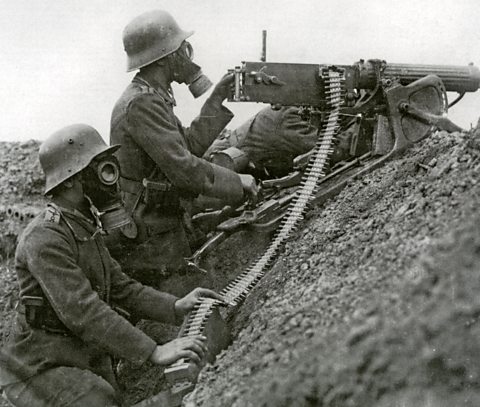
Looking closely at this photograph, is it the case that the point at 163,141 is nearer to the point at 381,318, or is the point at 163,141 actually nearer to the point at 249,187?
the point at 249,187

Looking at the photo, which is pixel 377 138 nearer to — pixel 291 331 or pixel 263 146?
pixel 263 146

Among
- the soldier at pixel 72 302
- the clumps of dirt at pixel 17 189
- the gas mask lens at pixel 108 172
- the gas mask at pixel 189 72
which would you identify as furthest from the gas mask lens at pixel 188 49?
the clumps of dirt at pixel 17 189

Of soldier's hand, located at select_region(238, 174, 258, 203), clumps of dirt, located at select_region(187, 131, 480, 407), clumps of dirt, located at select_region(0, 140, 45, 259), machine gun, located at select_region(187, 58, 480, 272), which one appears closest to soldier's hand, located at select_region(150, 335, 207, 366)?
clumps of dirt, located at select_region(187, 131, 480, 407)

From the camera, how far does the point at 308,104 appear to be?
697cm

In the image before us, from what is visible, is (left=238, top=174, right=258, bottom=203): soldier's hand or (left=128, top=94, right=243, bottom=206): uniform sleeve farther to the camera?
(left=238, top=174, right=258, bottom=203): soldier's hand

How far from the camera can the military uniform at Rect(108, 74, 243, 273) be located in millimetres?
6133

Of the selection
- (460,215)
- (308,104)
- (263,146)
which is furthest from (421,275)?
(263,146)

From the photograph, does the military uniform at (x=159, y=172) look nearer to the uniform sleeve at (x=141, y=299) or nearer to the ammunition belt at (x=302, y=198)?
the ammunition belt at (x=302, y=198)

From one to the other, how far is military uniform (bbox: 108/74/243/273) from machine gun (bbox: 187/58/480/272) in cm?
32

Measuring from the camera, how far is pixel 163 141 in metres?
6.09

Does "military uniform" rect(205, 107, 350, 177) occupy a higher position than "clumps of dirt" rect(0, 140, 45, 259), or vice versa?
"military uniform" rect(205, 107, 350, 177)

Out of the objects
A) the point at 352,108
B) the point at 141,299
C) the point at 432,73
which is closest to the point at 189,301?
the point at 141,299

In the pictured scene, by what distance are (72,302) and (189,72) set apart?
2.91 meters

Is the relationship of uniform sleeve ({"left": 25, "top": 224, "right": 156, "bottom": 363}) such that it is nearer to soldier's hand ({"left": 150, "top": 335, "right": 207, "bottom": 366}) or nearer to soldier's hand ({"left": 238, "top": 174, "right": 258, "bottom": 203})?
soldier's hand ({"left": 150, "top": 335, "right": 207, "bottom": 366})
